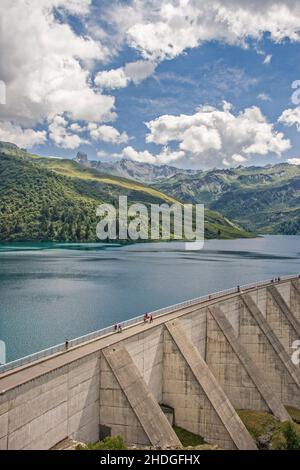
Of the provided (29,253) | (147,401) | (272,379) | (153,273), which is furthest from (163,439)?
(29,253)

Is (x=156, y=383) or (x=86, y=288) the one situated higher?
(x=86, y=288)

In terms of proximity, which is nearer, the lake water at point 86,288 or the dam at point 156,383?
the dam at point 156,383

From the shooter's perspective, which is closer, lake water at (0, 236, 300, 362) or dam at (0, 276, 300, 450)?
dam at (0, 276, 300, 450)

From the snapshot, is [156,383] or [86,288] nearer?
[156,383]

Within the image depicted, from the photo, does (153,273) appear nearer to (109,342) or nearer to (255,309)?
(255,309)
